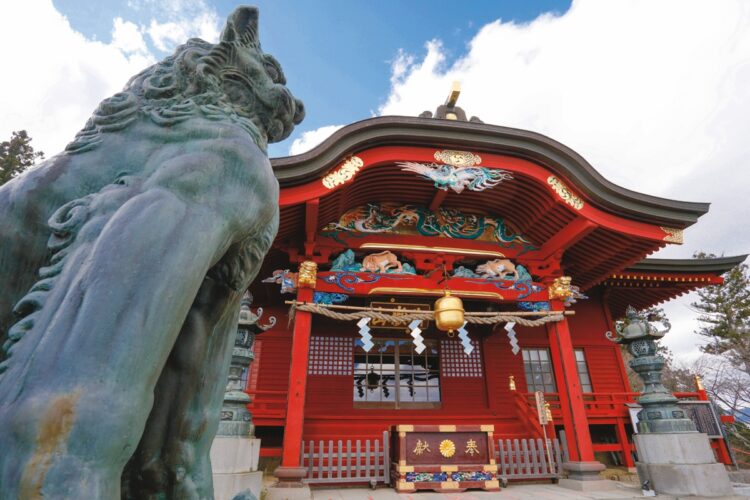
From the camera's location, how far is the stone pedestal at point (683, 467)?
4.74 meters

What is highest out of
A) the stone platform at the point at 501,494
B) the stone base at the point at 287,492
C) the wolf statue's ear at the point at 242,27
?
the wolf statue's ear at the point at 242,27

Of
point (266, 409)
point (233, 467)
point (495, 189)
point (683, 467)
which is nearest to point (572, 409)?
point (683, 467)

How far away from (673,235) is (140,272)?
807 cm

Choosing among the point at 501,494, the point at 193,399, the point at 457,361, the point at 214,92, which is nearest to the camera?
the point at 193,399

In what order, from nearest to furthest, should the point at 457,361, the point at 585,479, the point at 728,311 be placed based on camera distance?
the point at 585,479
the point at 457,361
the point at 728,311

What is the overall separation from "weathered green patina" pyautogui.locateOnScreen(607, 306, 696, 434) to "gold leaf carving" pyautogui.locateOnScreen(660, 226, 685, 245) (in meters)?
1.56

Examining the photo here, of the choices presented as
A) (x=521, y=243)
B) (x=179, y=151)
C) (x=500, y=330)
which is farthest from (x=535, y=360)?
(x=179, y=151)

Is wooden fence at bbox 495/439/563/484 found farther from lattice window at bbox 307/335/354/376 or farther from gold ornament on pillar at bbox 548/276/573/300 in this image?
lattice window at bbox 307/335/354/376

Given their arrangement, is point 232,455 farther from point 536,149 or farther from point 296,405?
point 536,149

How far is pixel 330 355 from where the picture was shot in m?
8.23

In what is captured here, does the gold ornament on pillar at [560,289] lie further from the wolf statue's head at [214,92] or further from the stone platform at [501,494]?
the wolf statue's head at [214,92]

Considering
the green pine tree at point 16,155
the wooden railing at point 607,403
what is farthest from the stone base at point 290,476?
the green pine tree at point 16,155

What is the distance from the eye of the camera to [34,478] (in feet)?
1.64

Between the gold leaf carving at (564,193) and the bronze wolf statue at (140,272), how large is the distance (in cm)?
617
